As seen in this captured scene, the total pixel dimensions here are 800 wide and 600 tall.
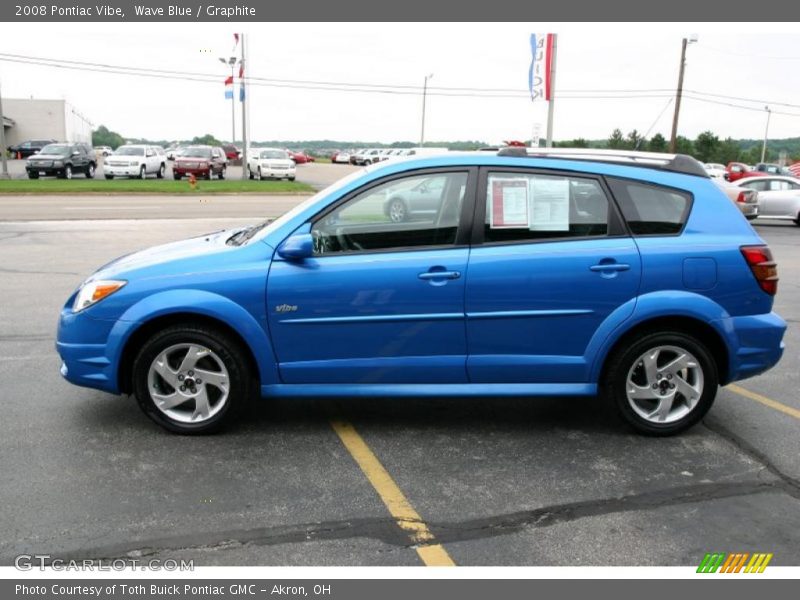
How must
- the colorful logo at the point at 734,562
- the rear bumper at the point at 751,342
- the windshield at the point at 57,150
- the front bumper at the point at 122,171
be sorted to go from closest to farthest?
the colorful logo at the point at 734,562 → the rear bumper at the point at 751,342 → the front bumper at the point at 122,171 → the windshield at the point at 57,150

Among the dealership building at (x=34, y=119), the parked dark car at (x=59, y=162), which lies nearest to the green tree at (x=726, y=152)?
the parked dark car at (x=59, y=162)

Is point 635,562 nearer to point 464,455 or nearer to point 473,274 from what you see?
point 464,455

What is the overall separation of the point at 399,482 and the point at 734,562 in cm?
165

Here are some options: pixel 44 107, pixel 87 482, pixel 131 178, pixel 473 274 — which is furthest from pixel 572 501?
pixel 44 107

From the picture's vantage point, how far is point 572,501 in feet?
12.5

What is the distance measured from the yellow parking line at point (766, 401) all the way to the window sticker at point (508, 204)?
7.68ft

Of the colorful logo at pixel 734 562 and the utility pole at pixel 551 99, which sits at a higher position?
the utility pole at pixel 551 99

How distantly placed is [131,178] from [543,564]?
1438 inches

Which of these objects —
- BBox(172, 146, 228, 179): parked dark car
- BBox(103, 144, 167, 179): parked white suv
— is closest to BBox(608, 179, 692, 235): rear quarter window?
BBox(172, 146, 228, 179): parked dark car

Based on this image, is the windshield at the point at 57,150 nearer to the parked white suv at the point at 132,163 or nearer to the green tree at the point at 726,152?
the parked white suv at the point at 132,163

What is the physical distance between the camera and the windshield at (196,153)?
124ft

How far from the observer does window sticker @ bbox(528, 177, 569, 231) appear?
4.60 metres

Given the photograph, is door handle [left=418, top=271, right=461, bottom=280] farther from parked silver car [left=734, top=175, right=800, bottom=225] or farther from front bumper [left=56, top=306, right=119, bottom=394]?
parked silver car [left=734, top=175, right=800, bottom=225]

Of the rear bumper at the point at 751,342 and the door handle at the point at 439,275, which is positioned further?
the rear bumper at the point at 751,342
